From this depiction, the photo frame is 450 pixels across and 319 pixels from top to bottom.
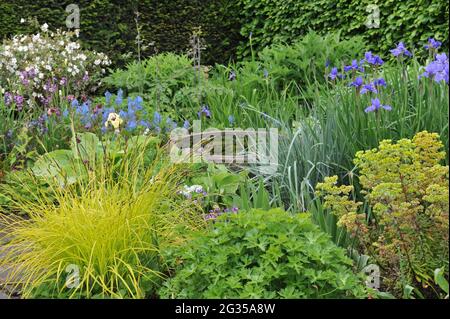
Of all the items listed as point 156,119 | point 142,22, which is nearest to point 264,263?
point 156,119

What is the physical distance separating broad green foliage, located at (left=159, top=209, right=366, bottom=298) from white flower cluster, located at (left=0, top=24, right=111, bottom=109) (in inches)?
161

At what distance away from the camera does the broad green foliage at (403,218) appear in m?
2.76

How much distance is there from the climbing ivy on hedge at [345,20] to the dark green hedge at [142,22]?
32 centimetres

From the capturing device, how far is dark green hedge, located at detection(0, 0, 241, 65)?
28.2ft

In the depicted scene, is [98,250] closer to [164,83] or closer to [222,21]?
[164,83]

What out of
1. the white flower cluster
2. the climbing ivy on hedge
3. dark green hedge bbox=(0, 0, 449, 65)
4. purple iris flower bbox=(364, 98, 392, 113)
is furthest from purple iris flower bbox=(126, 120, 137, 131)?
dark green hedge bbox=(0, 0, 449, 65)

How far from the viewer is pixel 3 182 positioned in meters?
4.86

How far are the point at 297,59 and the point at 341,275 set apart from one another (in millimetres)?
→ 4486

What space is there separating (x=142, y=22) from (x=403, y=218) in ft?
22.9

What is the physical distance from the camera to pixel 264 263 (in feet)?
8.36

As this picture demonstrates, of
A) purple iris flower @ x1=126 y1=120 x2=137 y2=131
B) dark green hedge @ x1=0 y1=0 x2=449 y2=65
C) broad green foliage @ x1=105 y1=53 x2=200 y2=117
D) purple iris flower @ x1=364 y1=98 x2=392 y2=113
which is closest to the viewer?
purple iris flower @ x1=364 y1=98 x2=392 y2=113

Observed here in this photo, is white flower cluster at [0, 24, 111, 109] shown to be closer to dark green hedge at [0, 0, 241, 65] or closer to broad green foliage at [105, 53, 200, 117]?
broad green foliage at [105, 53, 200, 117]

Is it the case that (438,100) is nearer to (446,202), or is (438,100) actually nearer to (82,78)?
(446,202)

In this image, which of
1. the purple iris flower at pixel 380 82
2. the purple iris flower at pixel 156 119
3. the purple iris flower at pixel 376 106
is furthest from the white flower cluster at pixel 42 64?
the purple iris flower at pixel 376 106
